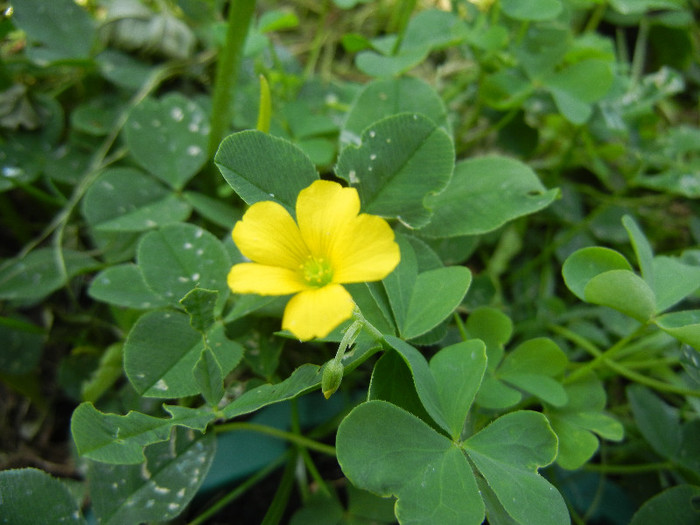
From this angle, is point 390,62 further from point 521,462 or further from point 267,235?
point 521,462

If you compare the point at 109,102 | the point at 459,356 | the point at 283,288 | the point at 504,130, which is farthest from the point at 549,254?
the point at 109,102

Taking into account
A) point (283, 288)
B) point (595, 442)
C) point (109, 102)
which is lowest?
point (595, 442)

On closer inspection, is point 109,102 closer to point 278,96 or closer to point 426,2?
point 278,96

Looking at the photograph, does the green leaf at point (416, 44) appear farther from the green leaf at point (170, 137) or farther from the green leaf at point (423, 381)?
the green leaf at point (423, 381)

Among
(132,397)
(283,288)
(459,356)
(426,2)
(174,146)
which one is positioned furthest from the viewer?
(426,2)

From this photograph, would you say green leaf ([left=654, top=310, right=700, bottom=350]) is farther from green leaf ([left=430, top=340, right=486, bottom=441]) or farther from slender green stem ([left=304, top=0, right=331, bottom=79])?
slender green stem ([left=304, top=0, right=331, bottom=79])

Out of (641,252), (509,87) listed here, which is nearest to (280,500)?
(641,252)
